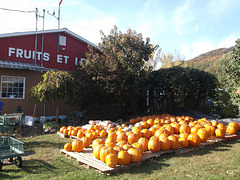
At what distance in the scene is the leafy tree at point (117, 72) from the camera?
37.6ft

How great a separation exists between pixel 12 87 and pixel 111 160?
31.3 ft

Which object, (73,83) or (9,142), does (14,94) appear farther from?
(9,142)

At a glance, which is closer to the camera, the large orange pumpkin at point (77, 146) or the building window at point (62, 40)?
the large orange pumpkin at point (77, 146)

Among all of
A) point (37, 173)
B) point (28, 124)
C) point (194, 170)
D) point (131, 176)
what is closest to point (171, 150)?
point (194, 170)

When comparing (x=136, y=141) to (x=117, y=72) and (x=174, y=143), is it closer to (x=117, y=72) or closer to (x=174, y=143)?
(x=174, y=143)

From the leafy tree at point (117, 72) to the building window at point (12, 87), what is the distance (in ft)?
10.6

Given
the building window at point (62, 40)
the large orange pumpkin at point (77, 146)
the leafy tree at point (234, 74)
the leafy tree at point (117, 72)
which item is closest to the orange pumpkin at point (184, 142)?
the large orange pumpkin at point (77, 146)

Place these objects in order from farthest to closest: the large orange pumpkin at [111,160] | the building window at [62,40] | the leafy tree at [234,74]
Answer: the building window at [62,40] → the leafy tree at [234,74] → the large orange pumpkin at [111,160]

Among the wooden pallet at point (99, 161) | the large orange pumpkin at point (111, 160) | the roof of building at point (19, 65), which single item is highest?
the roof of building at point (19, 65)

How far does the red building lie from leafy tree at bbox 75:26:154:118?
1.94 meters

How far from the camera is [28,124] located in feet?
34.6

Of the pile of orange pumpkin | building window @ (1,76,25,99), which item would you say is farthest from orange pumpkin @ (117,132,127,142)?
building window @ (1,76,25,99)

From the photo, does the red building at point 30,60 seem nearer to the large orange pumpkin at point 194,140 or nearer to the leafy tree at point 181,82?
the leafy tree at point 181,82

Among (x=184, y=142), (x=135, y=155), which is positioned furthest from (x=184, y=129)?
(x=135, y=155)
